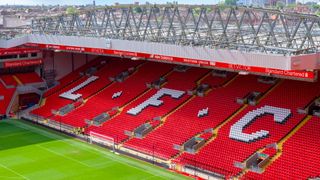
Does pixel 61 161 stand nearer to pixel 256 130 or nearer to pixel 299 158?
pixel 256 130

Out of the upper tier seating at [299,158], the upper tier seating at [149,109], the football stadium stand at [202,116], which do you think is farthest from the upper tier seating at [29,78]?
the upper tier seating at [299,158]

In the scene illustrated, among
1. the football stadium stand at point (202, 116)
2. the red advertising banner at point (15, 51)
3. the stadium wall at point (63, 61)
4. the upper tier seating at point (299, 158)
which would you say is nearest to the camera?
the upper tier seating at point (299, 158)

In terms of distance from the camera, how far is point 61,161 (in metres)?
35.4

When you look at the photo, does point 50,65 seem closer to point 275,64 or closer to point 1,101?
point 1,101

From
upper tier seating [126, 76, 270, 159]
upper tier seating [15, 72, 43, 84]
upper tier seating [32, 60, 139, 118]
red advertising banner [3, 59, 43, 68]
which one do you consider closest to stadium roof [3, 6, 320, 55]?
red advertising banner [3, 59, 43, 68]

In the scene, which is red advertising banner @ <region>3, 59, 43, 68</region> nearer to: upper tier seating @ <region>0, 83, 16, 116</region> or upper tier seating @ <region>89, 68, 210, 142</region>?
upper tier seating @ <region>0, 83, 16, 116</region>

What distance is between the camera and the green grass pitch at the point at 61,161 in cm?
3238

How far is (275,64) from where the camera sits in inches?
1174

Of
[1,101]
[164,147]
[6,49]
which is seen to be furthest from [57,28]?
[164,147]

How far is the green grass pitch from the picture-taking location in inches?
1275

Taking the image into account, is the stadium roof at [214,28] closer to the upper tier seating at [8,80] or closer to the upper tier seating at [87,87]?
the upper tier seating at [87,87]

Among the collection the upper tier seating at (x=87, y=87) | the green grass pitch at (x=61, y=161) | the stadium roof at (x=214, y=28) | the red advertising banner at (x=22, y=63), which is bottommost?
the green grass pitch at (x=61, y=161)

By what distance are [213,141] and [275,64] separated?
756cm

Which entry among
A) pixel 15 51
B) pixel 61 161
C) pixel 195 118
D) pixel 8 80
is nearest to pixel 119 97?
pixel 195 118
